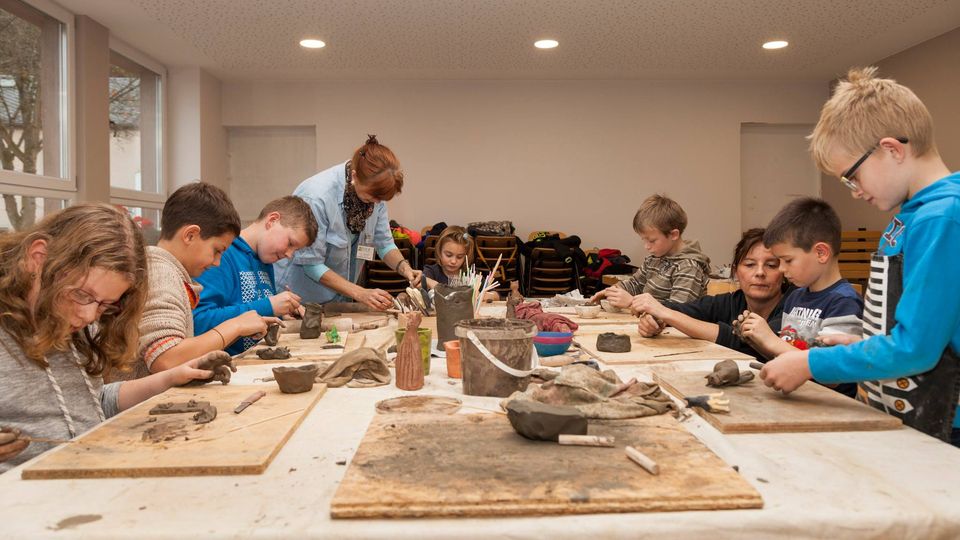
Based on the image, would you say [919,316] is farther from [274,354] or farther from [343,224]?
[343,224]

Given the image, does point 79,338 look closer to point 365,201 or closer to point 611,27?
point 365,201

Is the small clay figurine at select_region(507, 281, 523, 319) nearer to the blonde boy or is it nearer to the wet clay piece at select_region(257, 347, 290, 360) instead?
the blonde boy

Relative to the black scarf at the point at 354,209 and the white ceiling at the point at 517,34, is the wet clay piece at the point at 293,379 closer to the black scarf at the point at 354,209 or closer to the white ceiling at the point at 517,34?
the black scarf at the point at 354,209

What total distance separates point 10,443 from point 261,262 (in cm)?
191

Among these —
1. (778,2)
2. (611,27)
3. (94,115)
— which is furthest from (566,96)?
(94,115)

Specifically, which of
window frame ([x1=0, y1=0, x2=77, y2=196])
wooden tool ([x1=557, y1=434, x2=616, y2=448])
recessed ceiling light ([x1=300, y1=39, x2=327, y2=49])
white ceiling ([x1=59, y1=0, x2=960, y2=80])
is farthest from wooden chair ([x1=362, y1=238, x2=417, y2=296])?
wooden tool ([x1=557, y1=434, x2=616, y2=448])

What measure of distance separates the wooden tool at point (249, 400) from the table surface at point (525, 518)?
0.87 ft

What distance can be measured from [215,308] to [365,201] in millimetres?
1321

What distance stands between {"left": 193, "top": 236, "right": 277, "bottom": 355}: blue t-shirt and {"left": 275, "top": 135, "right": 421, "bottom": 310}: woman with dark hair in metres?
0.35

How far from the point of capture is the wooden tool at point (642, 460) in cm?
107

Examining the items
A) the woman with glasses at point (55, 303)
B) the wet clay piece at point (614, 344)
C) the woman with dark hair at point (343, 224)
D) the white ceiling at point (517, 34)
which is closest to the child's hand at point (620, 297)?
the wet clay piece at point (614, 344)

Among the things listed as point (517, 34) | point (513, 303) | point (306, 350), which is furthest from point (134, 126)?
point (306, 350)

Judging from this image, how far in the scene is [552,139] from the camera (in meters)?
8.16

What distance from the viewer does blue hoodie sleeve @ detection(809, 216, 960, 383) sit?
1340 mm
